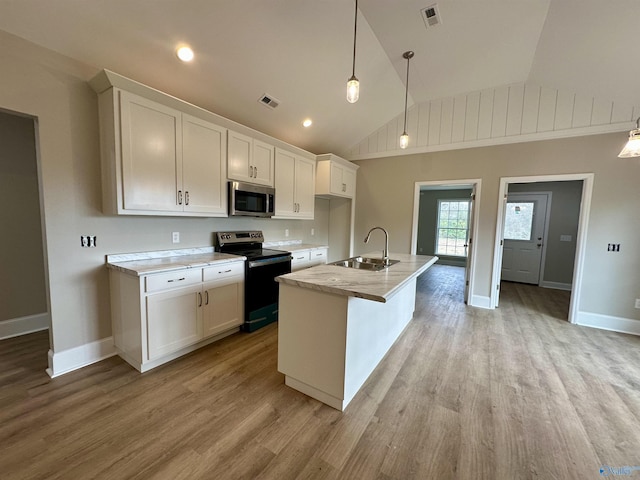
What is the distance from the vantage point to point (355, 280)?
1.91 metres

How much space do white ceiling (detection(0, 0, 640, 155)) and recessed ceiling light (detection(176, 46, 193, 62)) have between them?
0.06 m

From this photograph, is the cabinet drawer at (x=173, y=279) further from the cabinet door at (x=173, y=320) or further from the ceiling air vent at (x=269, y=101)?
the ceiling air vent at (x=269, y=101)

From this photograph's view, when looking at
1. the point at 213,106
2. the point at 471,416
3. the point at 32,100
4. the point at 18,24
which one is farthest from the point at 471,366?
the point at 18,24

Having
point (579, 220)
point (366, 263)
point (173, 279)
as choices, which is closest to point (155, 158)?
point (173, 279)

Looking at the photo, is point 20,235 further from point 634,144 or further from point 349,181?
point 634,144

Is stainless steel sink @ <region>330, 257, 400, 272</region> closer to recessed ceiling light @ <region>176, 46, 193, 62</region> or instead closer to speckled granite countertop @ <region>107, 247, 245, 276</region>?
speckled granite countertop @ <region>107, 247, 245, 276</region>

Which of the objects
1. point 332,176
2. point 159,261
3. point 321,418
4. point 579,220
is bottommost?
point 321,418

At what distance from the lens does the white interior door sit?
5.60 m

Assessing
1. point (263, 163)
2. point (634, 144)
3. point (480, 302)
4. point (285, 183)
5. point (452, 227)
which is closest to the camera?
point (634, 144)

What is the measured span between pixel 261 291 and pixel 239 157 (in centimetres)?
162

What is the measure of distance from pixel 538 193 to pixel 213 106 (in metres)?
6.39

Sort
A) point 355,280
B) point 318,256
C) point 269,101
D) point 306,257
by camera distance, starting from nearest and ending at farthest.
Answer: point 355,280
point 269,101
point 306,257
point 318,256

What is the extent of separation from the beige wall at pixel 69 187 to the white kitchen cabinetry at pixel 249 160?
1.16 m

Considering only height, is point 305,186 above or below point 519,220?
above
